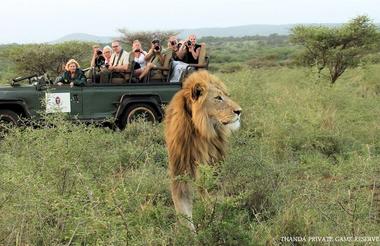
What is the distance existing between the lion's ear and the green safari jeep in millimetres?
4714

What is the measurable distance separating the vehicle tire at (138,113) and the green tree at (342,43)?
7597 mm

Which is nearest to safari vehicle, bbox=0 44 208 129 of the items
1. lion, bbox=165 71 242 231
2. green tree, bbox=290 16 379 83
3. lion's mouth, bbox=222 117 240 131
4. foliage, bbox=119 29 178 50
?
lion, bbox=165 71 242 231

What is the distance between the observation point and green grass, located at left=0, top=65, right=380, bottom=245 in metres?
3.44

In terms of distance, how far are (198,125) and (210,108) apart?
208 mm

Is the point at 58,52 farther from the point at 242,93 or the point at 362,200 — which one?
the point at 362,200

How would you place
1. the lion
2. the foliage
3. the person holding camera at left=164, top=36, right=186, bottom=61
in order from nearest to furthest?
1. the lion
2. the person holding camera at left=164, top=36, right=186, bottom=61
3. the foliage

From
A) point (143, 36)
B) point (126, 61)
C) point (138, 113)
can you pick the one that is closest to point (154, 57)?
point (126, 61)

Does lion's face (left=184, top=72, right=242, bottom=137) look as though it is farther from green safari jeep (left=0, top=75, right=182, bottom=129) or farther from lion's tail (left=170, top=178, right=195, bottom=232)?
green safari jeep (left=0, top=75, right=182, bottom=129)

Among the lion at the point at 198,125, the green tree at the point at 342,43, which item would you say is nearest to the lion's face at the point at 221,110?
the lion at the point at 198,125

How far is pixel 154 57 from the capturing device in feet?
34.2

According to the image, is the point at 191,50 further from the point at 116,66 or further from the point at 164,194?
the point at 164,194

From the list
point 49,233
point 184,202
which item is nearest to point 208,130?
point 184,202

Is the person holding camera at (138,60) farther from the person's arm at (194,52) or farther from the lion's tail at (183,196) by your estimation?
the lion's tail at (183,196)

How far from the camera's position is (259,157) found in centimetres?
545
